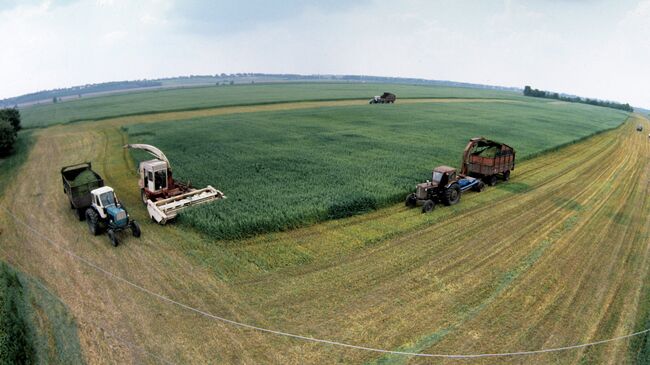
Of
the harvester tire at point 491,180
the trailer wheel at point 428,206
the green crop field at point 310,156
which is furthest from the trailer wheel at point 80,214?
the harvester tire at point 491,180

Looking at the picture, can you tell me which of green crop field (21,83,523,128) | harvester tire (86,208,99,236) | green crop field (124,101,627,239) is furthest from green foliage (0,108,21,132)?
harvester tire (86,208,99,236)

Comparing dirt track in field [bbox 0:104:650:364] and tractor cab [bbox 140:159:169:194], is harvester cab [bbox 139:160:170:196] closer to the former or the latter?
tractor cab [bbox 140:159:169:194]

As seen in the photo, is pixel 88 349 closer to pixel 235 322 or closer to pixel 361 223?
pixel 235 322

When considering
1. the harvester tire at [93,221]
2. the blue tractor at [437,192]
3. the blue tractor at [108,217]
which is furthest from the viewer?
the blue tractor at [437,192]

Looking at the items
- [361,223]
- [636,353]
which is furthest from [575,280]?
[361,223]

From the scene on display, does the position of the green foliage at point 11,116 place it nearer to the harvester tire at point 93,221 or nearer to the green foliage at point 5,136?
the green foliage at point 5,136

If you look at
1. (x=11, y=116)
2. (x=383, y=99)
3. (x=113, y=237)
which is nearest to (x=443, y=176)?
(x=113, y=237)
